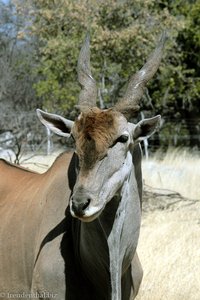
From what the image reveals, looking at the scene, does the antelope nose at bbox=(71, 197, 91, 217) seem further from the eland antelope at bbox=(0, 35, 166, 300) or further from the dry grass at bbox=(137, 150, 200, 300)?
the dry grass at bbox=(137, 150, 200, 300)

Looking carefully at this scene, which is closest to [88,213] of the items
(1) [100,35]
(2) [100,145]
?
(2) [100,145]

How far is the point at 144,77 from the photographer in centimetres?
409

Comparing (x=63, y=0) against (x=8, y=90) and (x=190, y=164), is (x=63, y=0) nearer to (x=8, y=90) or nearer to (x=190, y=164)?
(x=190, y=164)

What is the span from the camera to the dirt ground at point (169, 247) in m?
6.04

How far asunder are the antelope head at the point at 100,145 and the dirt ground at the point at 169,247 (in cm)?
253

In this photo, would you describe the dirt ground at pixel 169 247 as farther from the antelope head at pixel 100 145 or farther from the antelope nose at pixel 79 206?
the antelope nose at pixel 79 206

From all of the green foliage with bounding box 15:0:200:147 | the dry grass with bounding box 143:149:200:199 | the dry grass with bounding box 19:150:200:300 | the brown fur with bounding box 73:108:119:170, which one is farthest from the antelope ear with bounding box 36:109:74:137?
the green foliage with bounding box 15:0:200:147

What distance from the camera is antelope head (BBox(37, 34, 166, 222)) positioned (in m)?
3.37

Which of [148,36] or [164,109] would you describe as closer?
[148,36]

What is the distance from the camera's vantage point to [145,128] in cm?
383

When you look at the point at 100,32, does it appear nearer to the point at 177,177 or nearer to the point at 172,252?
the point at 177,177

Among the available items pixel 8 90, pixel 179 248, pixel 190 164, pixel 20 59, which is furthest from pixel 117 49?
pixel 20 59

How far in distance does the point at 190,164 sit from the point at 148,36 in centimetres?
323

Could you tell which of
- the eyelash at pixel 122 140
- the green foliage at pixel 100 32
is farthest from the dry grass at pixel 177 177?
the eyelash at pixel 122 140
